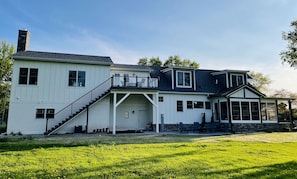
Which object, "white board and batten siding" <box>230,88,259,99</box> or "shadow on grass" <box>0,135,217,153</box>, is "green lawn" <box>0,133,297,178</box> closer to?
"shadow on grass" <box>0,135,217,153</box>

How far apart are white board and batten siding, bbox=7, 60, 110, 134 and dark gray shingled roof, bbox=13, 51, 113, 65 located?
0.43m

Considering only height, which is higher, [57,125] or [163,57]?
[163,57]

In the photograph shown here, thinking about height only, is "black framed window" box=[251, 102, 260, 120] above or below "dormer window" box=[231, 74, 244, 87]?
below

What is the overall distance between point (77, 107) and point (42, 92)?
281 cm

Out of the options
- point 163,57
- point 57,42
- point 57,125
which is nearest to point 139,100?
point 57,125

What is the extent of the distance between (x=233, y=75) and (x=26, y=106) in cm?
1962

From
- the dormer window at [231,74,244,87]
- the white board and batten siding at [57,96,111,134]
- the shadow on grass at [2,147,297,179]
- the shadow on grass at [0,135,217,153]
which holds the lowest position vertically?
the shadow on grass at [2,147,297,179]

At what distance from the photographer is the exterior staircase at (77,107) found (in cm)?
1500

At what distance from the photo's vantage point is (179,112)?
19000mm

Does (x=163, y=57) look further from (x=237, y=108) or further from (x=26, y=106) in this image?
(x=26, y=106)

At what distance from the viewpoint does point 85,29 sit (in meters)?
17.0

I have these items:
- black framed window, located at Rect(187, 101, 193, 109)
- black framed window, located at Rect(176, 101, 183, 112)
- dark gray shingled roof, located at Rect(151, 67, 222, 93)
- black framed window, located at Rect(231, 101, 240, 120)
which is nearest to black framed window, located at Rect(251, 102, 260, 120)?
black framed window, located at Rect(231, 101, 240, 120)

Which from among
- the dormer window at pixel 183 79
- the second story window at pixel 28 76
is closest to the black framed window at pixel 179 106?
the dormer window at pixel 183 79

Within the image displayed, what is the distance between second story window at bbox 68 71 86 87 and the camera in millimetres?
16312
